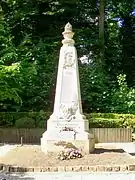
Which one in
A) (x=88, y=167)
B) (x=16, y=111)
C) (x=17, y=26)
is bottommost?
(x=88, y=167)

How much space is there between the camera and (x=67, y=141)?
43.2 ft

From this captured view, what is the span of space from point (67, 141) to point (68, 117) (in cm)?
88

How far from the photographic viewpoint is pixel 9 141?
794 inches

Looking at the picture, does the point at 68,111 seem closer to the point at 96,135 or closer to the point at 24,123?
the point at 96,135

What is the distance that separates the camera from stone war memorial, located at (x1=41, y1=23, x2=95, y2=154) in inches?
519

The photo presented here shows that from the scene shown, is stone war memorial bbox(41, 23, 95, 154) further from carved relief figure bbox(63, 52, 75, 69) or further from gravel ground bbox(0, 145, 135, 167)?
gravel ground bbox(0, 145, 135, 167)

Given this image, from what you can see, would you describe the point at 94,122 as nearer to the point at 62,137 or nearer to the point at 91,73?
the point at 91,73

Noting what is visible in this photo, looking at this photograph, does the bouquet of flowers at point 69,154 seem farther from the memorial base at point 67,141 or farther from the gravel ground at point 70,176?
the gravel ground at point 70,176

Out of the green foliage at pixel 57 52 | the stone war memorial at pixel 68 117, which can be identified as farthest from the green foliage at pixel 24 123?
the stone war memorial at pixel 68 117

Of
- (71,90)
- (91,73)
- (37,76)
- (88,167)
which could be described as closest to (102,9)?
(91,73)

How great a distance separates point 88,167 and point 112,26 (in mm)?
20640

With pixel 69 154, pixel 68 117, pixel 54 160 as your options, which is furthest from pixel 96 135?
pixel 54 160

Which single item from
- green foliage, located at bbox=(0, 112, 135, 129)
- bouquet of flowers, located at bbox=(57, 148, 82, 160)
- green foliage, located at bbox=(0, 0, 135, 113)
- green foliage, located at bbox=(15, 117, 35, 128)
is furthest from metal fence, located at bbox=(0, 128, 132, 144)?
bouquet of flowers, located at bbox=(57, 148, 82, 160)

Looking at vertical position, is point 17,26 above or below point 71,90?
above
